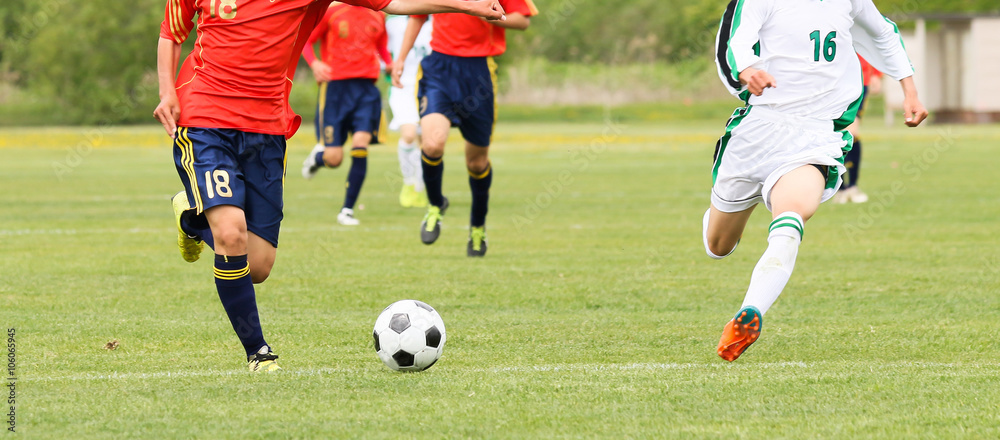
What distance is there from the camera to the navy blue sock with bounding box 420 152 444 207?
916cm

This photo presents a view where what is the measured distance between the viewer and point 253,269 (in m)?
5.38

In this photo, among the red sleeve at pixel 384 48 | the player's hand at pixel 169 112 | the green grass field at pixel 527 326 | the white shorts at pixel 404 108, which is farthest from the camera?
the white shorts at pixel 404 108

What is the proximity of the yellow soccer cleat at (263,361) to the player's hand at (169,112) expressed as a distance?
0.96 m

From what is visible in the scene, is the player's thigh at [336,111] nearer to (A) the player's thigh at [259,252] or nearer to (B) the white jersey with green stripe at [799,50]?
(A) the player's thigh at [259,252]

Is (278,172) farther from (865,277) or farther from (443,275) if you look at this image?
(865,277)

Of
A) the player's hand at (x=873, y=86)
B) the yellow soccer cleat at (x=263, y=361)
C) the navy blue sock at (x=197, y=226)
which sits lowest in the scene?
the player's hand at (x=873, y=86)

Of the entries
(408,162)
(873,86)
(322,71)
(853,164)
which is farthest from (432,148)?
(873,86)

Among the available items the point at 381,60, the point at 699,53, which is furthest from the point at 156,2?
the point at 381,60

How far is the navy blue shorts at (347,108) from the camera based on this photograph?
1223cm

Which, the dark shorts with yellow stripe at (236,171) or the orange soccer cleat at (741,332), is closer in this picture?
the orange soccer cleat at (741,332)

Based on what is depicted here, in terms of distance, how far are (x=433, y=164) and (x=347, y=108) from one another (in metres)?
3.31

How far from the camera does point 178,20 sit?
Result: 17.0 feet

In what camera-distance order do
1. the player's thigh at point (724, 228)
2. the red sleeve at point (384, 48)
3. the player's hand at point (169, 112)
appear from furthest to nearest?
the red sleeve at point (384, 48)
the player's thigh at point (724, 228)
the player's hand at point (169, 112)

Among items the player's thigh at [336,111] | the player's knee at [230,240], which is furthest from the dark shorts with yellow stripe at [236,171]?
the player's thigh at [336,111]
